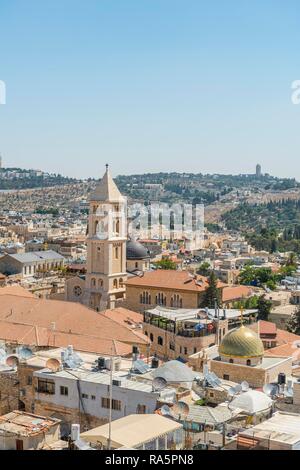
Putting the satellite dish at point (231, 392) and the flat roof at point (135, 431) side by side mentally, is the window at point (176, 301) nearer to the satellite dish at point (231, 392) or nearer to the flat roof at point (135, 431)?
the satellite dish at point (231, 392)

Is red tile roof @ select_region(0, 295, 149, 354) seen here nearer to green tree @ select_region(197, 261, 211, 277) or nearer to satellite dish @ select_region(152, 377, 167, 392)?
satellite dish @ select_region(152, 377, 167, 392)

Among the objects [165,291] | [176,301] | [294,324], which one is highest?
[165,291]

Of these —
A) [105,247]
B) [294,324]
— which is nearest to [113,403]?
[105,247]

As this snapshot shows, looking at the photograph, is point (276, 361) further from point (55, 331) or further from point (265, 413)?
point (55, 331)

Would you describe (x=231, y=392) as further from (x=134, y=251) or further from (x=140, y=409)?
(x=134, y=251)
